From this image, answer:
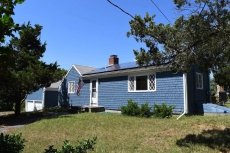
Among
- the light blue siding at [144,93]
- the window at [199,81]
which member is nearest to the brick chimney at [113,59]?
Answer: the light blue siding at [144,93]

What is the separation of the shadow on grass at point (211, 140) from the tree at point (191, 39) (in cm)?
180

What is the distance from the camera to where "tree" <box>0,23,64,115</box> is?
14.2 m

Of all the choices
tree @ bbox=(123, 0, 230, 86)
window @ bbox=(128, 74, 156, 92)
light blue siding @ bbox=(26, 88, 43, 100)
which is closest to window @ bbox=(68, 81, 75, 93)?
light blue siding @ bbox=(26, 88, 43, 100)

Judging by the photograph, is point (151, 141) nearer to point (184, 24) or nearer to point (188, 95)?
point (184, 24)

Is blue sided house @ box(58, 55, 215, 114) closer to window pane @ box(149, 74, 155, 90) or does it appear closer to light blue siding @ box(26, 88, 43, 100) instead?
window pane @ box(149, 74, 155, 90)

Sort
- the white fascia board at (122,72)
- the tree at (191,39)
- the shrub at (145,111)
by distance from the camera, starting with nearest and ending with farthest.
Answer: the tree at (191,39)
the shrub at (145,111)
the white fascia board at (122,72)

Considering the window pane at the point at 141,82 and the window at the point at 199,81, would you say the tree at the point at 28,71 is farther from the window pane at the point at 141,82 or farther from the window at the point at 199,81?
the window at the point at 199,81

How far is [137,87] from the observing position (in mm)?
15172

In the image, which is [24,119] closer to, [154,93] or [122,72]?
[122,72]

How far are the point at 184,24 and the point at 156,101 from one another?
8579 mm

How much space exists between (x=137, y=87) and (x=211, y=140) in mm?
8945

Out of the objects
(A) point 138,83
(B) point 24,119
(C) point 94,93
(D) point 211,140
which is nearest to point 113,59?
(C) point 94,93

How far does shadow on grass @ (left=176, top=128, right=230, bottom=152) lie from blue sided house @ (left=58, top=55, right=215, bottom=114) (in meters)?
3.92

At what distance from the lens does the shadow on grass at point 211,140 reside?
5941 mm
